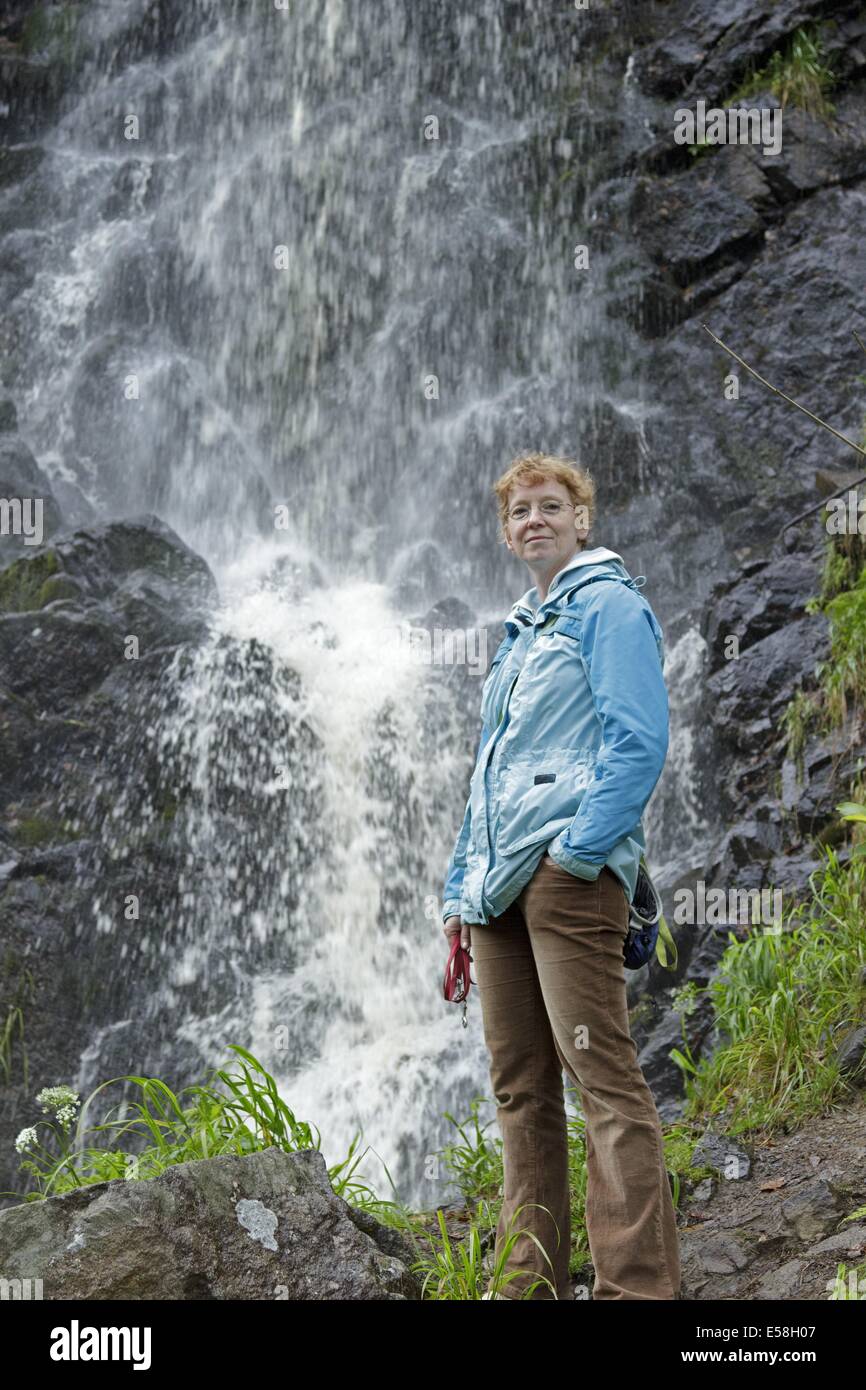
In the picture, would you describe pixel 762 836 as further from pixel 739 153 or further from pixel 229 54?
pixel 229 54

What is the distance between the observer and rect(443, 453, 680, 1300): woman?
294cm

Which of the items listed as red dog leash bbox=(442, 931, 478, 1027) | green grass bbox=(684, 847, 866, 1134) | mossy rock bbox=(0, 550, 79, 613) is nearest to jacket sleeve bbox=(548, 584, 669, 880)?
red dog leash bbox=(442, 931, 478, 1027)

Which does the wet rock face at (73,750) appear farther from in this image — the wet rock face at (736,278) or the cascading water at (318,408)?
the wet rock face at (736,278)

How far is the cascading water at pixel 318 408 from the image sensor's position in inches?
376

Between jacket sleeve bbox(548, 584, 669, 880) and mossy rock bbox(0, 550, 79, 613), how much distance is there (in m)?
8.57

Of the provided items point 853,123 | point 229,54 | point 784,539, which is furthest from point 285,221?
point 784,539

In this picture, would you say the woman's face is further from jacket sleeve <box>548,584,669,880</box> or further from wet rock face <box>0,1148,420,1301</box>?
wet rock face <box>0,1148,420,1301</box>

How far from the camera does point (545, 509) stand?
11.2 ft

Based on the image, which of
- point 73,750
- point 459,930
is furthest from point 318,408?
point 459,930

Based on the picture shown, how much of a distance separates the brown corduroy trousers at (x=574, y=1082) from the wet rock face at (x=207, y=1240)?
410 mm

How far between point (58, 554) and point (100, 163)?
7.53 metres

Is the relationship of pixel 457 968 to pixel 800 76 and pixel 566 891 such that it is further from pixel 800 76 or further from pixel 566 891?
pixel 800 76

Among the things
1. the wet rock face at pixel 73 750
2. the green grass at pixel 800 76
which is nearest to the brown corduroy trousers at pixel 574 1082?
the wet rock face at pixel 73 750

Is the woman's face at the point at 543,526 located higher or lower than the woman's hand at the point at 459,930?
higher
